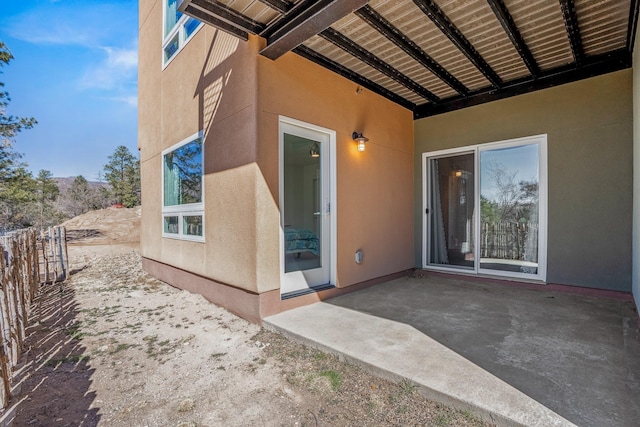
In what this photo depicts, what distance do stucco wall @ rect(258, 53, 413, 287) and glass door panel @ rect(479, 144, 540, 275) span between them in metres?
1.23

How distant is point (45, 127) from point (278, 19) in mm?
59182

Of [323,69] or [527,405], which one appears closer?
[527,405]

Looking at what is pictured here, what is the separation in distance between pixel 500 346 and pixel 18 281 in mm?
5079

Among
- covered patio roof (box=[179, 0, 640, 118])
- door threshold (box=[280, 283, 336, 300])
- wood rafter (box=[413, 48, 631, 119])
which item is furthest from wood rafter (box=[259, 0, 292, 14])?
wood rafter (box=[413, 48, 631, 119])

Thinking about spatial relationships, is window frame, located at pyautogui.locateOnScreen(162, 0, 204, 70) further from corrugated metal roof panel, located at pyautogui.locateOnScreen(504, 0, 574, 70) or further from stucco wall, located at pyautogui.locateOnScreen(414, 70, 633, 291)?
stucco wall, located at pyautogui.locateOnScreen(414, 70, 633, 291)

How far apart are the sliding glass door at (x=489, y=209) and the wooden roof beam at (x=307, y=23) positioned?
3.47 m

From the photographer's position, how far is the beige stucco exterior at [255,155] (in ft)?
11.3

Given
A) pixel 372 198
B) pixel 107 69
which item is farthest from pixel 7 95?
pixel 372 198

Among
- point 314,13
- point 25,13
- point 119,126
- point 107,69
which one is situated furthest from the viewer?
point 119,126

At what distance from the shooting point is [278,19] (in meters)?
3.16

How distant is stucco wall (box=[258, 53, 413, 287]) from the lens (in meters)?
3.54

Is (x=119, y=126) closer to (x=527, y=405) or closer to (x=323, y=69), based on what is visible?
(x=323, y=69)

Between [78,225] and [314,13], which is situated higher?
[314,13]

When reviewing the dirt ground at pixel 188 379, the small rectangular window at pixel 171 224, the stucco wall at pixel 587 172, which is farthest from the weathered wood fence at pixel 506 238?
the small rectangular window at pixel 171 224
